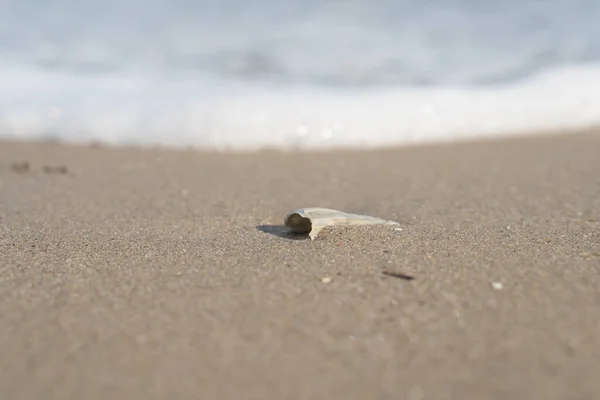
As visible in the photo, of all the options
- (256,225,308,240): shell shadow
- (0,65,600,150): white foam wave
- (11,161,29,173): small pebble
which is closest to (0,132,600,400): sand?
(256,225,308,240): shell shadow

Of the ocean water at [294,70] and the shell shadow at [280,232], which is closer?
the shell shadow at [280,232]

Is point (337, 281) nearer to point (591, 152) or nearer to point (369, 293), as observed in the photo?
point (369, 293)

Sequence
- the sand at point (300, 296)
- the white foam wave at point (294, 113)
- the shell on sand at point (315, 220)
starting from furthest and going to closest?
the white foam wave at point (294, 113), the shell on sand at point (315, 220), the sand at point (300, 296)

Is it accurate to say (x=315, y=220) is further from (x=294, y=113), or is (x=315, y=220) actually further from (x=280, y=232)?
(x=294, y=113)

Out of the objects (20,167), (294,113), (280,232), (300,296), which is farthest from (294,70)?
(300,296)

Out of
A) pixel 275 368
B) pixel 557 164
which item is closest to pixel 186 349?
pixel 275 368

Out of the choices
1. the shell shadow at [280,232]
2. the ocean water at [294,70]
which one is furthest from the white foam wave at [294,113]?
the shell shadow at [280,232]

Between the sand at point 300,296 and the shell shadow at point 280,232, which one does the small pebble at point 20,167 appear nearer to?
the sand at point 300,296

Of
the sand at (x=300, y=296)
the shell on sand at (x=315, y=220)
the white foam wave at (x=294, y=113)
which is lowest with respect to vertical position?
the sand at (x=300, y=296)
